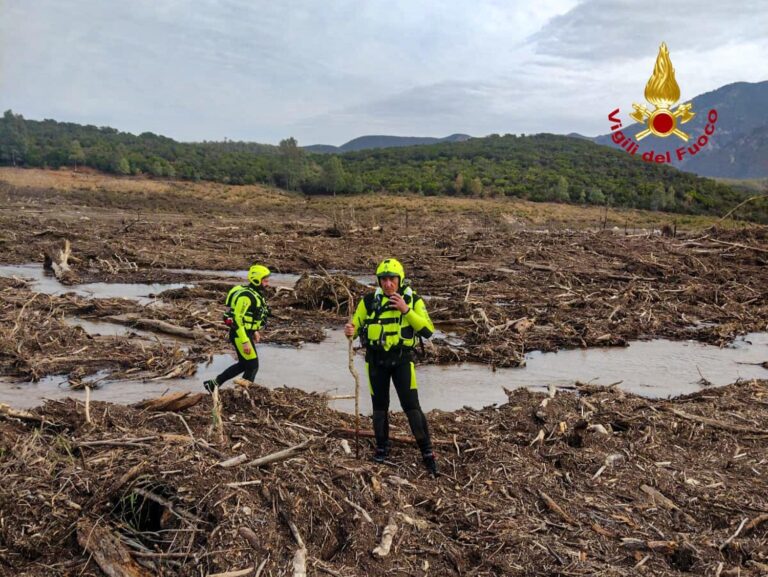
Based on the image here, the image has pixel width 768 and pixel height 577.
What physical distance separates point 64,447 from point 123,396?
135 inches

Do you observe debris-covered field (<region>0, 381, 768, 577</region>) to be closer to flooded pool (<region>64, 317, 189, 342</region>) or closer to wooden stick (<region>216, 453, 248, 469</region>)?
wooden stick (<region>216, 453, 248, 469</region>)

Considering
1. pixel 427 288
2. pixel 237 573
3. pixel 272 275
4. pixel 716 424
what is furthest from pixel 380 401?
pixel 272 275

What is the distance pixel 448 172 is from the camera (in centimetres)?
8275

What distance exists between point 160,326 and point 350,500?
824 cm

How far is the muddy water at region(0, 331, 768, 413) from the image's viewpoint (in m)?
8.44

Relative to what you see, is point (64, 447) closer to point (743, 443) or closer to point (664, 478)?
point (664, 478)

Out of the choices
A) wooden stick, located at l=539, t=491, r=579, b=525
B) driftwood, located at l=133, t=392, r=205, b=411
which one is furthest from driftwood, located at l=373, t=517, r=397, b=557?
driftwood, located at l=133, t=392, r=205, b=411

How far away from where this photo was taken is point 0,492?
422 cm

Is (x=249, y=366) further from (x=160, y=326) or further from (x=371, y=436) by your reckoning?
(x=160, y=326)

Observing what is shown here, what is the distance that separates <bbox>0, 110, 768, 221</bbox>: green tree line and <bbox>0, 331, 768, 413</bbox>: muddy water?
43809 mm

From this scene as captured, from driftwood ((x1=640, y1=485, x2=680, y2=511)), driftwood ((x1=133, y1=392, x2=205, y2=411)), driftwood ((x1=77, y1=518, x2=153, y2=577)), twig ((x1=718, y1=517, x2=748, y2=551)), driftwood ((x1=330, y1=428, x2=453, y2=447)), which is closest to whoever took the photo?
driftwood ((x1=77, y1=518, x2=153, y2=577))

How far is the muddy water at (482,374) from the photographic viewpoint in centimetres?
Answer: 844

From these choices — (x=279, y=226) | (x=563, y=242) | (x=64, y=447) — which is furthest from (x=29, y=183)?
(x=64, y=447)

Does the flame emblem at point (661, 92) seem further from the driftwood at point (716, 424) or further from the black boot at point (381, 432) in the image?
the black boot at point (381, 432)
